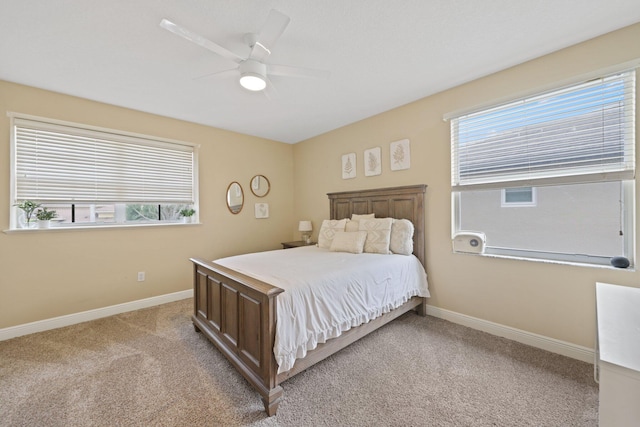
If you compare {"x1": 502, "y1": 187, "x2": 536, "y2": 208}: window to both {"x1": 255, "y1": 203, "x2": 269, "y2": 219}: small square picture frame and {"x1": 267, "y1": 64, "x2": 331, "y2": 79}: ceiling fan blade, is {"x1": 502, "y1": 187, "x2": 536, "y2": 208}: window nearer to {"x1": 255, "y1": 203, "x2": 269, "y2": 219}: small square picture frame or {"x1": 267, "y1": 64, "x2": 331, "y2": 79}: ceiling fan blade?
{"x1": 267, "y1": 64, "x2": 331, "y2": 79}: ceiling fan blade

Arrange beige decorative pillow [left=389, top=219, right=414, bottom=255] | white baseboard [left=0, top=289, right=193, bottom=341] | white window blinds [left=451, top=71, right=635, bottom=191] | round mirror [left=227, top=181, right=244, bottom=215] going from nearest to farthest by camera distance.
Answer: white window blinds [left=451, top=71, right=635, bottom=191]
white baseboard [left=0, top=289, right=193, bottom=341]
beige decorative pillow [left=389, top=219, right=414, bottom=255]
round mirror [left=227, top=181, right=244, bottom=215]

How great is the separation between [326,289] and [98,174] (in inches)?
123

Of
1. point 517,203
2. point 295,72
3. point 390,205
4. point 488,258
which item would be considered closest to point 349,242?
point 390,205

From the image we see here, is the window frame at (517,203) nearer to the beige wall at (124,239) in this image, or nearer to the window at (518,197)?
the window at (518,197)

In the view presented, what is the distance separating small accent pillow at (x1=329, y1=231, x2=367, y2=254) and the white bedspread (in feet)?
0.45

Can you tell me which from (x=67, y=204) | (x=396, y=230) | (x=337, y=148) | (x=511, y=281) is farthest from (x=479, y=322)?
(x=67, y=204)

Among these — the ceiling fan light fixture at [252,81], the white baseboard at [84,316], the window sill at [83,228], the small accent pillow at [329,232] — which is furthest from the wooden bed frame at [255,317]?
the ceiling fan light fixture at [252,81]

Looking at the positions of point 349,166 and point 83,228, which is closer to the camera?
point 83,228

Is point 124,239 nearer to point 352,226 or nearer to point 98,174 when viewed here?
point 98,174

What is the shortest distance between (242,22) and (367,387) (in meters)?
2.74

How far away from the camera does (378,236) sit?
9.88 feet

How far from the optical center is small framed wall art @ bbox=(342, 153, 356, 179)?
Result: 382 centimetres

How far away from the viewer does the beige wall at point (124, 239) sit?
8.38 feet

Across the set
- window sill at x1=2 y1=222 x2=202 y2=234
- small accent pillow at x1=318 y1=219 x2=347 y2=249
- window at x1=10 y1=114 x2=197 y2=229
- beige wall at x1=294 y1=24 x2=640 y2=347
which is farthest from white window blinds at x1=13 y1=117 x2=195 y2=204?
beige wall at x1=294 y1=24 x2=640 y2=347
